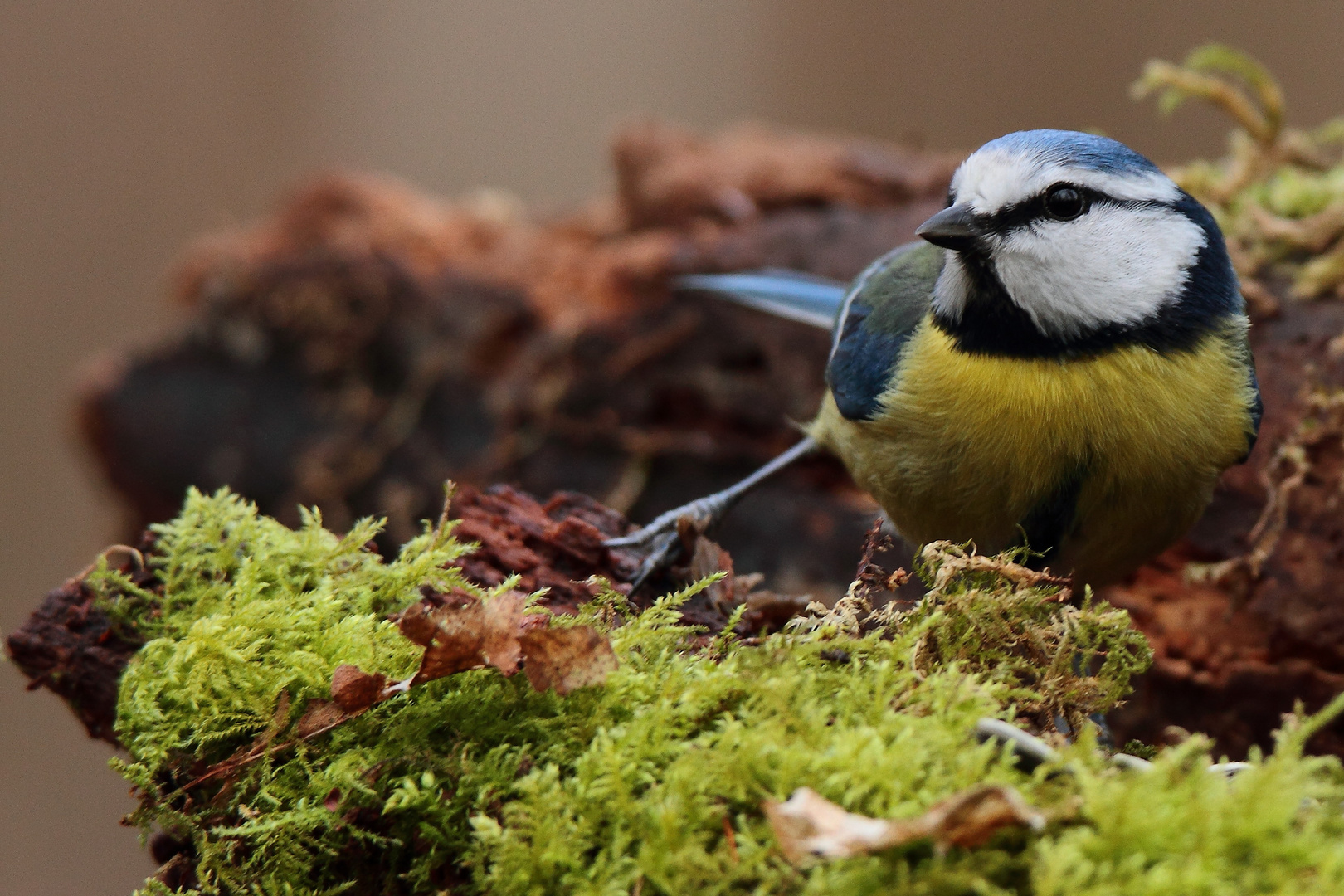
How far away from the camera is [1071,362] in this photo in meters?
1.51

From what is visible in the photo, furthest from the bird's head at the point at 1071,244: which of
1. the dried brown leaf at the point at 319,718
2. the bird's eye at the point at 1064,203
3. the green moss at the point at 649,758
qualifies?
the dried brown leaf at the point at 319,718

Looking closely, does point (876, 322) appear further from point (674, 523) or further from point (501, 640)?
point (501, 640)

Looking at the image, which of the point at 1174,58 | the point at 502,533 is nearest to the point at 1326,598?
the point at 502,533

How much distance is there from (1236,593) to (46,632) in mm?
1992

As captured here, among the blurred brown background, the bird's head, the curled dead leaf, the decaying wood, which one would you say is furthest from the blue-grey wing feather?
the blurred brown background

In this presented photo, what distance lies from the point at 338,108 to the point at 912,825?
7.58 m

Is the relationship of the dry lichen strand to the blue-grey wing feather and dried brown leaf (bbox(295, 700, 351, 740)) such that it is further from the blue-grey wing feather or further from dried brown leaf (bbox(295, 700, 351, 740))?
dried brown leaf (bbox(295, 700, 351, 740))

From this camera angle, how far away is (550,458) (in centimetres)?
296

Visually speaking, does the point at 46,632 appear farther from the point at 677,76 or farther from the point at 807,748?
the point at 677,76

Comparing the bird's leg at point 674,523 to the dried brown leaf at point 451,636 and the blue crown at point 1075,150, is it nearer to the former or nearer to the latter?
the dried brown leaf at point 451,636

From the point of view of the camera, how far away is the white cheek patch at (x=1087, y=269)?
1.49 meters

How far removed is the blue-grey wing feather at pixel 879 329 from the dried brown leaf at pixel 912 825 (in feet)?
3.00

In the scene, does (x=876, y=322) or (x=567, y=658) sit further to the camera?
(x=876, y=322)

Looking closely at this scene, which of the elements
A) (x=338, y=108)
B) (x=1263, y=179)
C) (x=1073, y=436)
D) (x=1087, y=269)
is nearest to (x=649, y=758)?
(x=1073, y=436)
